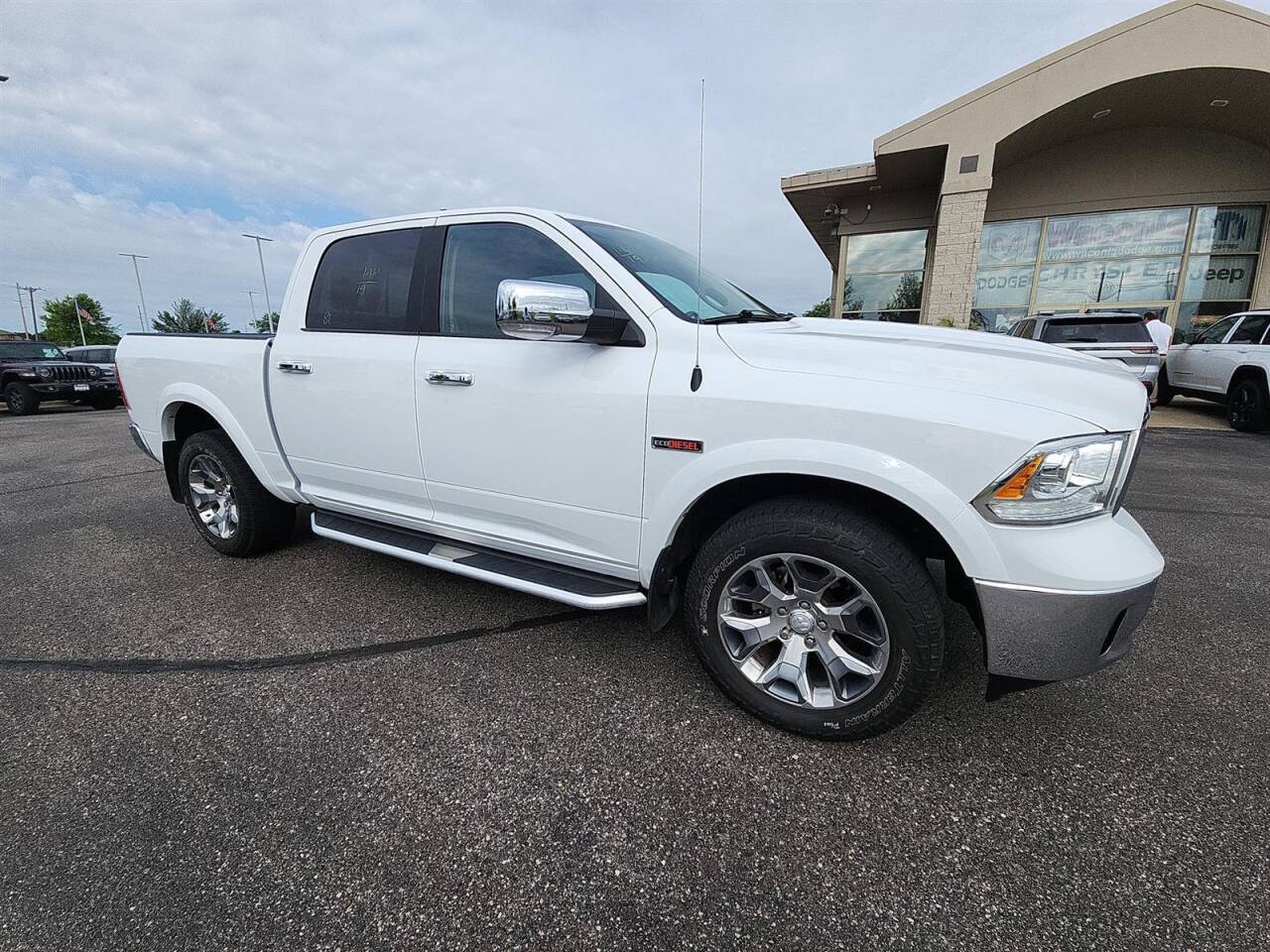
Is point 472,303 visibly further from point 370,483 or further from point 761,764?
point 761,764

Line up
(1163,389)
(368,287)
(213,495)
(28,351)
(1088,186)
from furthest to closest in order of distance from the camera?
(28,351) → (1088,186) → (1163,389) → (213,495) → (368,287)

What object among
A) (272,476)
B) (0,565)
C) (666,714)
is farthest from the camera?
(0,565)

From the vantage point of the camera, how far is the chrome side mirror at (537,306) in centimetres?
195

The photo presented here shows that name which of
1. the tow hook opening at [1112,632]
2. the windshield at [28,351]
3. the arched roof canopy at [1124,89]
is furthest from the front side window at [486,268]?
the windshield at [28,351]

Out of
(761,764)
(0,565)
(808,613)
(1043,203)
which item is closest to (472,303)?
(808,613)

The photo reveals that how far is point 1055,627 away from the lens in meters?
1.72

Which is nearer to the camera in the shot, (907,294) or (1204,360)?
(1204,360)

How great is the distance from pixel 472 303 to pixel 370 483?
109 cm

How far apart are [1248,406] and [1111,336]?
7.38 ft

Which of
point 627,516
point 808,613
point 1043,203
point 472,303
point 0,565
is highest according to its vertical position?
point 1043,203

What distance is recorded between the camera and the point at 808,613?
6.79 feet

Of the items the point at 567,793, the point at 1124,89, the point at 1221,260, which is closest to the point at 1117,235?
the point at 1221,260

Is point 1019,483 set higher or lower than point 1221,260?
lower

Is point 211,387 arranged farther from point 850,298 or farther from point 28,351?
point 28,351
